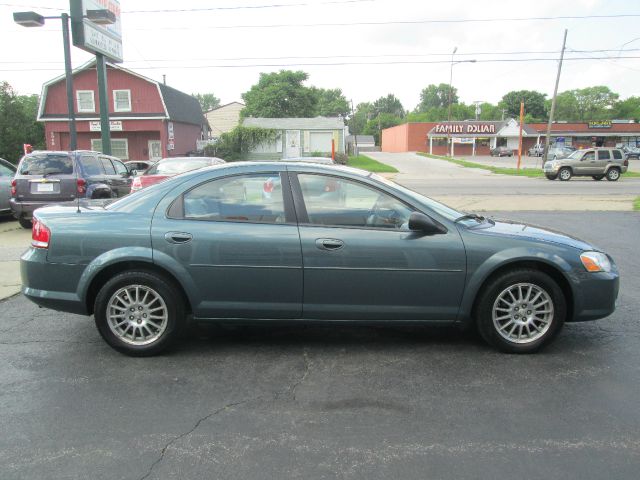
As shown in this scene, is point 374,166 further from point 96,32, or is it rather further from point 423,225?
point 423,225

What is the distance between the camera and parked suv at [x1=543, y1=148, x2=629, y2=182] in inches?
1076

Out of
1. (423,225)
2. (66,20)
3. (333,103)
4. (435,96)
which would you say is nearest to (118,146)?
(66,20)

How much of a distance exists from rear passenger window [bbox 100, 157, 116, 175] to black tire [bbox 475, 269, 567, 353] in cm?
964

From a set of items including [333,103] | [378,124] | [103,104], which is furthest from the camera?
[378,124]

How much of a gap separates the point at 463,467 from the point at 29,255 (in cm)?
369

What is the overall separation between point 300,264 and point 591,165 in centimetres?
2815

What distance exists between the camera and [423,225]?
13.2ft

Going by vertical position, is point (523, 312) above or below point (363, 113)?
below

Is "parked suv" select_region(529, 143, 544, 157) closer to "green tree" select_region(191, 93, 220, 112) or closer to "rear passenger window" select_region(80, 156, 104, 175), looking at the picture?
"rear passenger window" select_region(80, 156, 104, 175)

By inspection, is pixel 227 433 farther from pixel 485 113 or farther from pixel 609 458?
pixel 485 113

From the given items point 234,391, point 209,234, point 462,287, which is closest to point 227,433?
point 234,391

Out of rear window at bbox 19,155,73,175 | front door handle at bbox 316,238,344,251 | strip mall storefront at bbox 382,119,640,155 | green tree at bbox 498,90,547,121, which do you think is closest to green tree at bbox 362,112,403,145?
green tree at bbox 498,90,547,121

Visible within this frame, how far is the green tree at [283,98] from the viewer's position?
206ft

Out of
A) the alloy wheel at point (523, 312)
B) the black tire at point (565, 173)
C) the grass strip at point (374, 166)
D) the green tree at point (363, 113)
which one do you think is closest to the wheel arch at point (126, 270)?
the alloy wheel at point (523, 312)
